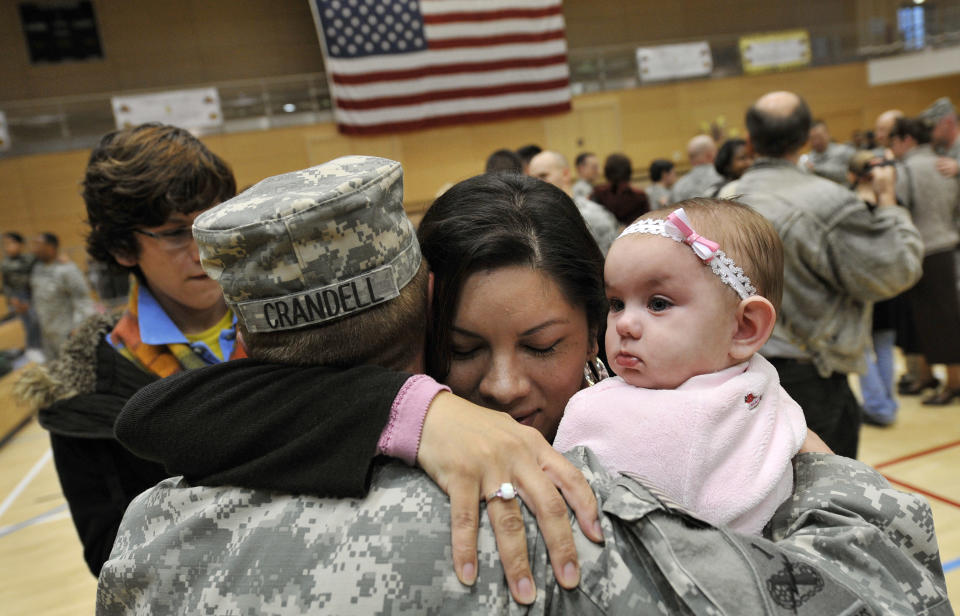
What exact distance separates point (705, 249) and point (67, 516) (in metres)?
5.57

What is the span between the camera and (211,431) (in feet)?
2.86

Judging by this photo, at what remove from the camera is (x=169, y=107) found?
473 inches

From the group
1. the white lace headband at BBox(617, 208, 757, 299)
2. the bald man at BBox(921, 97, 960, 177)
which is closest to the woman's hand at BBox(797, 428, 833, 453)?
the white lace headband at BBox(617, 208, 757, 299)

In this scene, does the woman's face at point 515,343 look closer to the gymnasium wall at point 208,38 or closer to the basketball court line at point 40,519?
the basketball court line at point 40,519

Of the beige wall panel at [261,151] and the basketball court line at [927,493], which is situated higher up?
the beige wall panel at [261,151]

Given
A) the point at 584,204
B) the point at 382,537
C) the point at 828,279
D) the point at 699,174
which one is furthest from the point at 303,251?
the point at 699,174

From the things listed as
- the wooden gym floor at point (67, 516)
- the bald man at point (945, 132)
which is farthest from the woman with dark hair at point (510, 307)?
the bald man at point (945, 132)

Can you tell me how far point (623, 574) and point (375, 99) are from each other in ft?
42.5

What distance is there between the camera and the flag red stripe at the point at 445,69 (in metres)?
12.5

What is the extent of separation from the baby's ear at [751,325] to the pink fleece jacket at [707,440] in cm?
5

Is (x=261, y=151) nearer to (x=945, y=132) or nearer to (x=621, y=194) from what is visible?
(x=621, y=194)

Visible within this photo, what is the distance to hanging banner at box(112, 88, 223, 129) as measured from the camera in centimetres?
1191

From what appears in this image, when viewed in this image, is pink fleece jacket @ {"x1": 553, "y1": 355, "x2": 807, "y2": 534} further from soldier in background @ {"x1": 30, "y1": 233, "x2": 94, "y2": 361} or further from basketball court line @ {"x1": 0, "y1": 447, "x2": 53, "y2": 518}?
soldier in background @ {"x1": 30, "y1": 233, "x2": 94, "y2": 361}

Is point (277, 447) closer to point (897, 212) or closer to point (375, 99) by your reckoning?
point (897, 212)
